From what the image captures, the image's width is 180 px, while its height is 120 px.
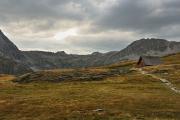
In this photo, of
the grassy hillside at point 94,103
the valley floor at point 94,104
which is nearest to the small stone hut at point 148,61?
the grassy hillside at point 94,103

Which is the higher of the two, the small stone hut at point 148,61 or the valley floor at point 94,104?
the small stone hut at point 148,61

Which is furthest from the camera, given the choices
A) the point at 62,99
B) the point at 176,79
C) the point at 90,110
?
Answer: the point at 176,79

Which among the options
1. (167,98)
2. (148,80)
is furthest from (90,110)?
(148,80)

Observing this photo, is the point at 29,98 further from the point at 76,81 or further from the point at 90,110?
the point at 76,81

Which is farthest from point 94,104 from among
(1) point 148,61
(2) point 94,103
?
(1) point 148,61

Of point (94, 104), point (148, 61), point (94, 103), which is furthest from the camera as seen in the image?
point (148, 61)

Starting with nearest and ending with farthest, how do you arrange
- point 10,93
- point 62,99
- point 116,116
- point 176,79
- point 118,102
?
1. point 116,116
2. point 118,102
3. point 62,99
4. point 10,93
5. point 176,79

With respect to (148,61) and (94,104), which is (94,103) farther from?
(148,61)

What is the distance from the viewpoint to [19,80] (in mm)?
130375

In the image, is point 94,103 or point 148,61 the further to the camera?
point 148,61

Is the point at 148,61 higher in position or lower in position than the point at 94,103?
higher

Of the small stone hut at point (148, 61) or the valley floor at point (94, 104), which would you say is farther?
the small stone hut at point (148, 61)

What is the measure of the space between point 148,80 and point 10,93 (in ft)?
130

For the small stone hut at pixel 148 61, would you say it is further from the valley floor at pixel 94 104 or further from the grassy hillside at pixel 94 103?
the valley floor at pixel 94 104
